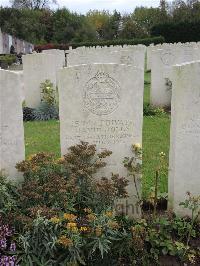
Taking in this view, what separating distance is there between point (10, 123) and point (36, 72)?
612 centimetres

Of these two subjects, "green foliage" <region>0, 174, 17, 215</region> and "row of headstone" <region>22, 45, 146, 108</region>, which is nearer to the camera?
"green foliage" <region>0, 174, 17, 215</region>

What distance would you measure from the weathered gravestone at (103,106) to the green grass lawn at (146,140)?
1138 mm

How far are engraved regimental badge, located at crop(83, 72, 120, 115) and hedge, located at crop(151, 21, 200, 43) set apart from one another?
3447cm

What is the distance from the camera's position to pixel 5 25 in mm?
52531

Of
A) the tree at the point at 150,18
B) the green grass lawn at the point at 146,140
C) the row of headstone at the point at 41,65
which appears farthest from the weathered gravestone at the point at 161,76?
the tree at the point at 150,18

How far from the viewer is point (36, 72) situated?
10.9 metres

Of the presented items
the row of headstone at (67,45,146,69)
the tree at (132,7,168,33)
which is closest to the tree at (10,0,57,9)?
the tree at (132,7,168,33)

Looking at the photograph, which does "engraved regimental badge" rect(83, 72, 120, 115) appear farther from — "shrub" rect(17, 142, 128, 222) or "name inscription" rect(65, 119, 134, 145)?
"shrub" rect(17, 142, 128, 222)

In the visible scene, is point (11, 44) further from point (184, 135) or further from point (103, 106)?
point (184, 135)

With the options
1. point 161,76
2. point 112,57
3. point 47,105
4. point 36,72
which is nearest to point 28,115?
point 47,105

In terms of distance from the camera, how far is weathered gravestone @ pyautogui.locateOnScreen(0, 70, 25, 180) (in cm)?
491

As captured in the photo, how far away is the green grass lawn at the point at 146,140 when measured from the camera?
6637 millimetres

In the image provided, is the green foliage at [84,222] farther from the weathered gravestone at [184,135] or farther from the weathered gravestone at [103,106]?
the weathered gravestone at [184,135]

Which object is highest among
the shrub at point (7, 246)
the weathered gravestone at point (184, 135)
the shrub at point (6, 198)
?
the weathered gravestone at point (184, 135)
